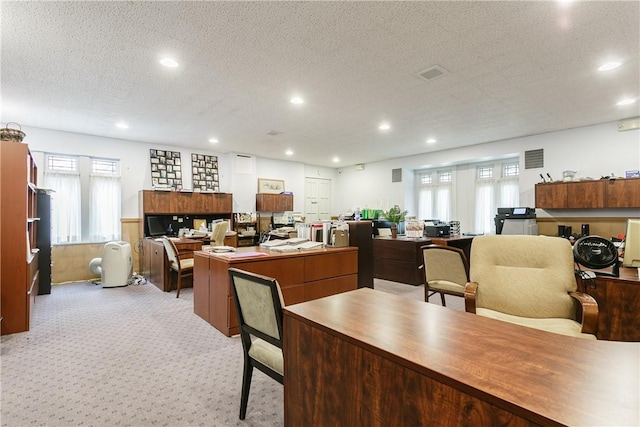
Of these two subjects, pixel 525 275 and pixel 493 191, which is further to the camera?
pixel 493 191

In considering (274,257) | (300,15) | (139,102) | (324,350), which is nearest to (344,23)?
(300,15)

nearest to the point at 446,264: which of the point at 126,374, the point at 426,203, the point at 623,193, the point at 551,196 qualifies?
the point at 126,374

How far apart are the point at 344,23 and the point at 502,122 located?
4126 millimetres

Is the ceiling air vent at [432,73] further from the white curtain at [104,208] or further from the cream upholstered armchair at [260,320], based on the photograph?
the white curtain at [104,208]

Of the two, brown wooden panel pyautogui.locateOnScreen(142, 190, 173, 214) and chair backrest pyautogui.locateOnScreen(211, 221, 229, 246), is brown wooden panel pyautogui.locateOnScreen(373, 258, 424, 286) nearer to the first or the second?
chair backrest pyautogui.locateOnScreen(211, 221, 229, 246)

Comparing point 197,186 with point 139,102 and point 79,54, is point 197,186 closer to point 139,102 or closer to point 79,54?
point 139,102

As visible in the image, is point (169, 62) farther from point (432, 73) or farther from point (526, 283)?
point (526, 283)

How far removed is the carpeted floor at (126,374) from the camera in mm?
1935

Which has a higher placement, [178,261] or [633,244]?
[633,244]

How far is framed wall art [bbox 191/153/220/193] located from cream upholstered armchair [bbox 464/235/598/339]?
257 inches

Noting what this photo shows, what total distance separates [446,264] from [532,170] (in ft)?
14.6

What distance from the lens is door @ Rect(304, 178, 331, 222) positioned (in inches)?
384

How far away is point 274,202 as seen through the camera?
8383mm

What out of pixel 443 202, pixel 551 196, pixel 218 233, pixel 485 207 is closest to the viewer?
pixel 218 233
